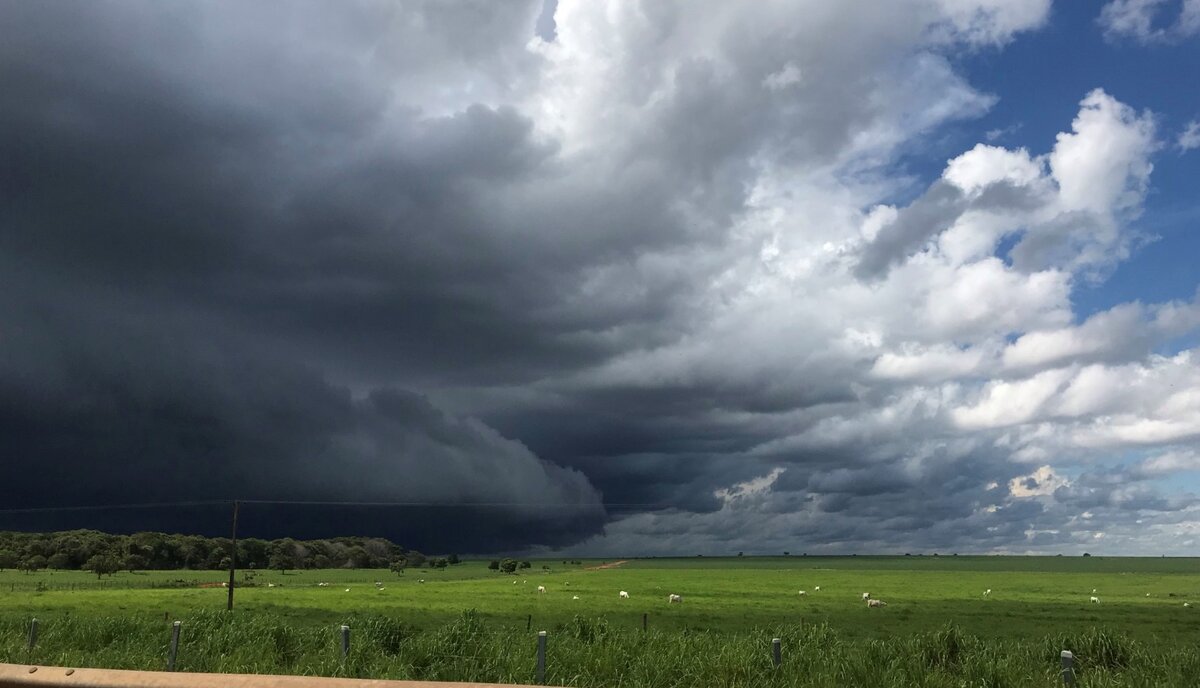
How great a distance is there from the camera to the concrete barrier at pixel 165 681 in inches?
231

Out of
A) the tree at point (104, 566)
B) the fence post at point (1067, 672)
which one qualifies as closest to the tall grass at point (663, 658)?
the fence post at point (1067, 672)

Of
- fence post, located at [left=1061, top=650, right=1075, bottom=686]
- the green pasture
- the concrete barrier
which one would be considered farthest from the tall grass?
the green pasture

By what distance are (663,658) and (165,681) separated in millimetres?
8832

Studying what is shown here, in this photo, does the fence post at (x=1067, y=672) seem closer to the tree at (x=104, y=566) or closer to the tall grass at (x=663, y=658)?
the tall grass at (x=663, y=658)

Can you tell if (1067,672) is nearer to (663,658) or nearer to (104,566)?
(663,658)

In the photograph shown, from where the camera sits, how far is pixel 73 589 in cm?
11344

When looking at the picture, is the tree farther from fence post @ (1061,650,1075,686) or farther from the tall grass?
fence post @ (1061,650,1075,686)

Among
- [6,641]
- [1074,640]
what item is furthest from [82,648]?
[1074,640]

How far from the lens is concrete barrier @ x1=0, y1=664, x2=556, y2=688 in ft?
19.3

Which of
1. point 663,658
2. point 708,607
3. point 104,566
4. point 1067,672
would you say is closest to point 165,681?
point 663,658

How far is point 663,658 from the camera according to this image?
13.6 metres

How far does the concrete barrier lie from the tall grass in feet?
22.3

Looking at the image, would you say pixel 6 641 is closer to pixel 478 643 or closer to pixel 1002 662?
pixel 478 643

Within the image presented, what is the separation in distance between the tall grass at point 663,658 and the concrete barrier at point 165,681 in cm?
681
